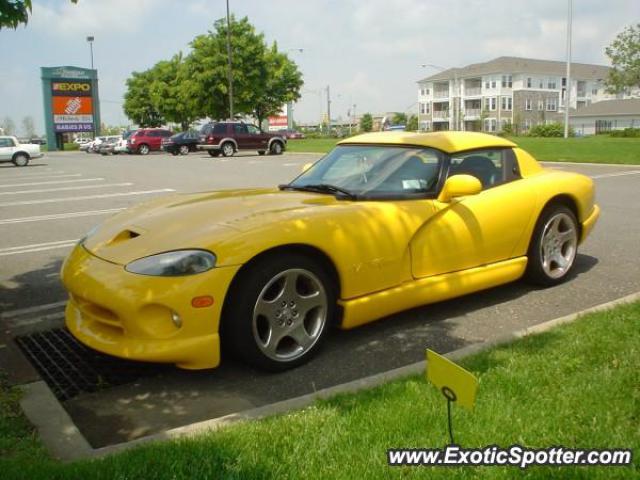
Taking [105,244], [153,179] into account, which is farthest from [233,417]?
[153,179]

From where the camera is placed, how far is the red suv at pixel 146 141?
131ft

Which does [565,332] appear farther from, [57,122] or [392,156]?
[57,122]

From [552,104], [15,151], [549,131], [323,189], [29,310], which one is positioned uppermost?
[552,104]

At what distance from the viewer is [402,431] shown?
8.75 feet

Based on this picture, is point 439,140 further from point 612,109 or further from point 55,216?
point 612,109

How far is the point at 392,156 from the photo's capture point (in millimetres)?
4684

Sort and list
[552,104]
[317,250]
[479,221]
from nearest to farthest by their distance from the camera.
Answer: [317,250] < [479,221] < [552,104]

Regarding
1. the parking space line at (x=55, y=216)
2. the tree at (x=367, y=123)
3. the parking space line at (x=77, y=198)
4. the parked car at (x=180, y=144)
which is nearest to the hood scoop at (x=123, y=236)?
the parking space line at (x=55, y=216)

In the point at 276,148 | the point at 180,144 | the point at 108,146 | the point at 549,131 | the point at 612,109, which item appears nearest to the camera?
the point at 276,148

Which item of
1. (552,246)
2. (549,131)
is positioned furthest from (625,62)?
(552,246)

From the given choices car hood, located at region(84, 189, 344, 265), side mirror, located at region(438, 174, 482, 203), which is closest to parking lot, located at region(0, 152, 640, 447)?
car hood, located at region(84, 189, 344, 265)

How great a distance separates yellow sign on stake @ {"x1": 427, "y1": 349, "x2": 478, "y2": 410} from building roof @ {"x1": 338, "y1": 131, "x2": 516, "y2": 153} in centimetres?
275

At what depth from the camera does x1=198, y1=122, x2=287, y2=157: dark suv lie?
29844mm

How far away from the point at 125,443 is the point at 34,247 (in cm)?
561
